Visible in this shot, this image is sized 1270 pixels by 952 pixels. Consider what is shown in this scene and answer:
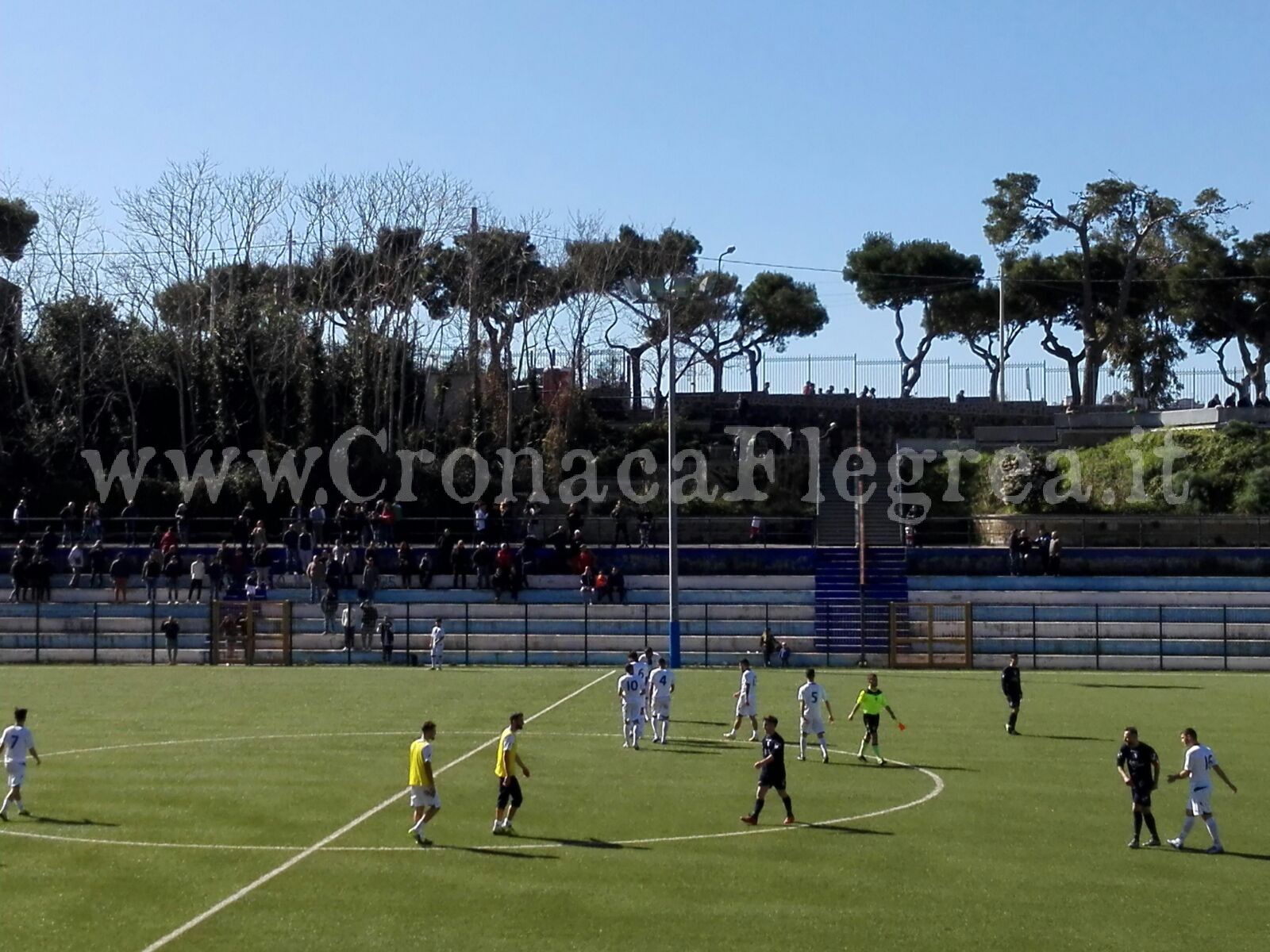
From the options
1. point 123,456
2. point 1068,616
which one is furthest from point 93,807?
point 123,456

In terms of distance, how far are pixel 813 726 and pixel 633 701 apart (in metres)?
2.96

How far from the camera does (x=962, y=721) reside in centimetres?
2864

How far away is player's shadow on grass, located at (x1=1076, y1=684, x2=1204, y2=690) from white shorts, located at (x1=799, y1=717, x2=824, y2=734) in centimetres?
1434

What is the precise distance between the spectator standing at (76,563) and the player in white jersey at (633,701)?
29.3m

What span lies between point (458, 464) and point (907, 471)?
58.5 feet

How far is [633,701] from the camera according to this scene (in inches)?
953

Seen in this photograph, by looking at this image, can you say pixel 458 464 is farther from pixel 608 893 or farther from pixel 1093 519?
pixel 608 893

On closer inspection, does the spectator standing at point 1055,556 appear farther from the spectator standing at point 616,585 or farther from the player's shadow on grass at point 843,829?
the player's shadow on grass at point 843,829

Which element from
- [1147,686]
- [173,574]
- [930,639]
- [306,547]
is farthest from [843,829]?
[306,547]

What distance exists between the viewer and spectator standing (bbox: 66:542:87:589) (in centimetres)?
4812

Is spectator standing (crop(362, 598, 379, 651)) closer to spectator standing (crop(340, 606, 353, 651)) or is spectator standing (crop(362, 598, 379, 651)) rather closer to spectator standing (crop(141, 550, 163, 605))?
spectator standing (crop(340, 606, 353, 651))

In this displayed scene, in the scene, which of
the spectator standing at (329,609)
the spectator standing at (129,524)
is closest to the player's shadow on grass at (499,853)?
the spectator standing at (329,609)

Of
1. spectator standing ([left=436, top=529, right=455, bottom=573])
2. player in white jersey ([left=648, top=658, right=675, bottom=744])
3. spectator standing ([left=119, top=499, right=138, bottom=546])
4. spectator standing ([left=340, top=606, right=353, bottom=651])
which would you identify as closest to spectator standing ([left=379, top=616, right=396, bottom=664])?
spectator standing ([left=340, top=606, right=353, bottom=651])

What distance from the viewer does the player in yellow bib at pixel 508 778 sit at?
17.2 m
